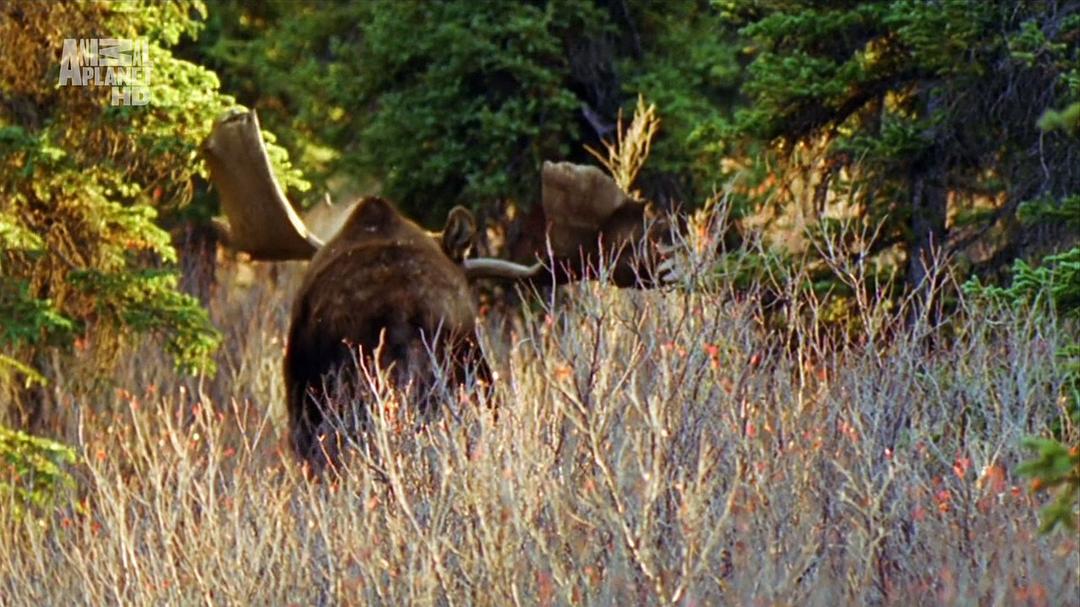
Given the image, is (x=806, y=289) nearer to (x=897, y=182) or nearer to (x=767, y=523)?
(x=897, y=182)

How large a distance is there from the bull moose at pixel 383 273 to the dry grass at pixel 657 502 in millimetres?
1163

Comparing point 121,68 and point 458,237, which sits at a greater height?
point 121,68

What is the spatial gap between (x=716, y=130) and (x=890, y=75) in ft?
3.57

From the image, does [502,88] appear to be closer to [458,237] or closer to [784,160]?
[784,160]

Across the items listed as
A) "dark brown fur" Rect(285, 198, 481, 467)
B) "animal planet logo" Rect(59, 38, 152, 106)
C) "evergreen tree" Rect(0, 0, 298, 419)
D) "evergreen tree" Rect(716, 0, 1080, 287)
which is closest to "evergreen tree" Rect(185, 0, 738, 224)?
"evergreen tree" Rect(716, 0, 1080, 287)

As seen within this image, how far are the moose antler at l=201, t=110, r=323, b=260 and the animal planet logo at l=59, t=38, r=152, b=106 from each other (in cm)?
93

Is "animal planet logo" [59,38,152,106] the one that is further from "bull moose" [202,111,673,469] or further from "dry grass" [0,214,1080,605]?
"dry grass" [0,214,1080,605]

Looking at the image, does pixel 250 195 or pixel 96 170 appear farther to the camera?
pixel 96 170

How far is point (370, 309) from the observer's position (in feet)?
36.1

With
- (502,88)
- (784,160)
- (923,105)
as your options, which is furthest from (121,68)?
(502,88)

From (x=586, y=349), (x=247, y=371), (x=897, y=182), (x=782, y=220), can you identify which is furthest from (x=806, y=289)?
(x=247, y=371)

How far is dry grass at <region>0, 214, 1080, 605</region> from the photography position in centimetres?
738

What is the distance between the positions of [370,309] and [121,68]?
7.83 feet

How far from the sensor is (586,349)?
821cm
